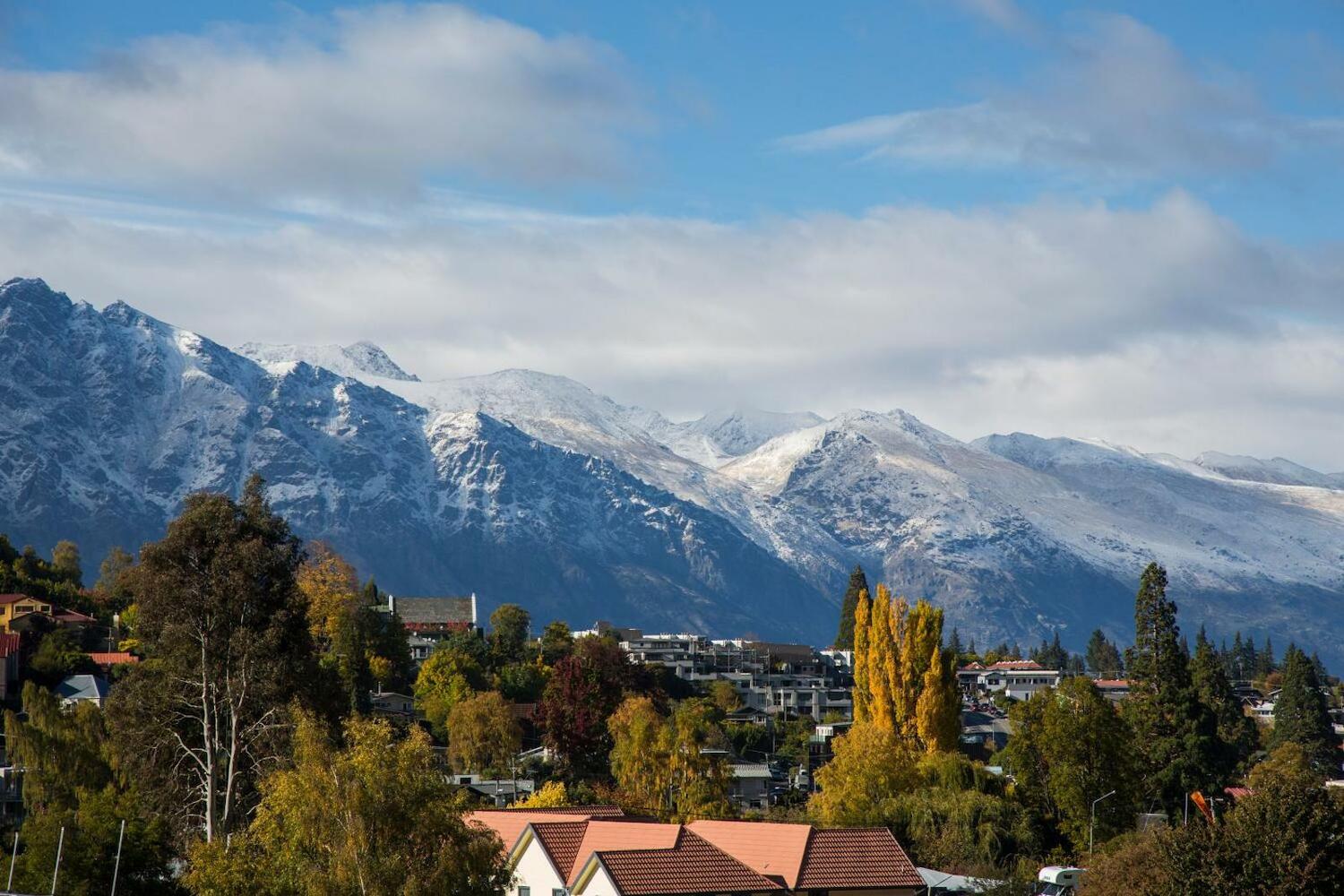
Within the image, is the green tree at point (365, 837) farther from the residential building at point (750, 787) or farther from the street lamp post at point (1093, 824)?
the residential building at point (750, 787)

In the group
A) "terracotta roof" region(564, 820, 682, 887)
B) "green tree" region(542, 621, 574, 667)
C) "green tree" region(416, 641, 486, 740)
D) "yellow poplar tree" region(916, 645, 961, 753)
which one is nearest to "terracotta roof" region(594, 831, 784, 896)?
"terracotta roof" region(564, 820, 682, 887)

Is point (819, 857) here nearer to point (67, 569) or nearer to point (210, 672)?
point (210, 672)

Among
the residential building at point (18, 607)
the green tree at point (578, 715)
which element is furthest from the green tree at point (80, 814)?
the residential building at point (18, 607)

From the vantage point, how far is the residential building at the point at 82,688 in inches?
4744

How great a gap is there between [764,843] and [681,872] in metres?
Result: 5.04

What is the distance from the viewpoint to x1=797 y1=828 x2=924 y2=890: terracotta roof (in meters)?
68.6

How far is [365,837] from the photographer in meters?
55.3

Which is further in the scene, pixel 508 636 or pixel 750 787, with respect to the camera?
pixel 508 636

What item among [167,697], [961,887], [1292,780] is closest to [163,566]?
[167,697]

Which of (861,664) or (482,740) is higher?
(861,664)

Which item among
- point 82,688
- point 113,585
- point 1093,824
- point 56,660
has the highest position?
point 113,585

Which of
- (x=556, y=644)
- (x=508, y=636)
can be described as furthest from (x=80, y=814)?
(x=556, y=644)

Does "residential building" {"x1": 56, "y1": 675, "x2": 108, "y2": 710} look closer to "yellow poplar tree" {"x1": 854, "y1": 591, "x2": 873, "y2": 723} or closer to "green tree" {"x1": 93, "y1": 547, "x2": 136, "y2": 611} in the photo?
"green tree" {"x1": 93, "y1": 547, "x2": 136, "y2": 611}

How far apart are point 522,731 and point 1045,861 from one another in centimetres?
4930
